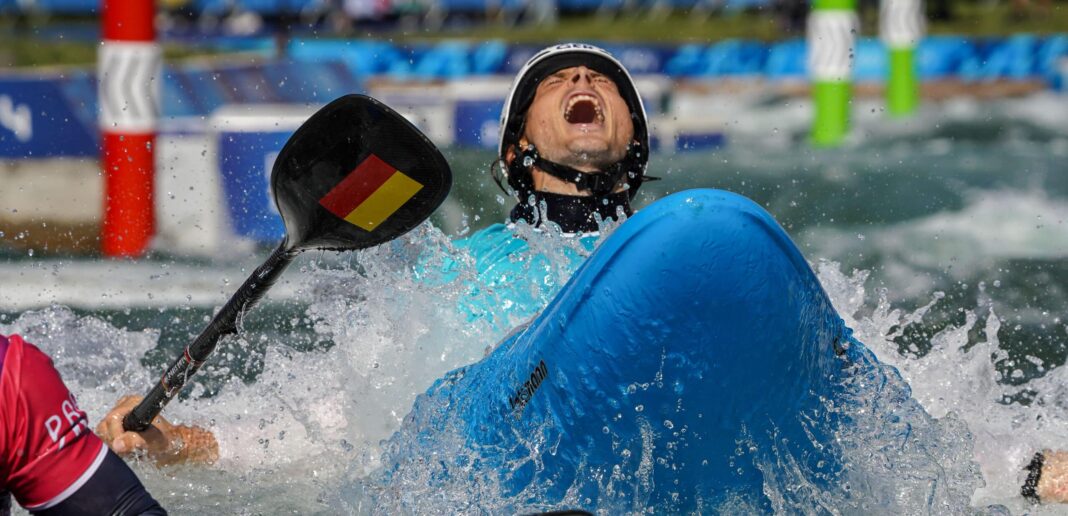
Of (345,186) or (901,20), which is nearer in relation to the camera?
(345,186)

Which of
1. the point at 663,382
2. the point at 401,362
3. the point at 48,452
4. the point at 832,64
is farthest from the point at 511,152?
the point at 832,64

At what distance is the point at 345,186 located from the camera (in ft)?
8.96

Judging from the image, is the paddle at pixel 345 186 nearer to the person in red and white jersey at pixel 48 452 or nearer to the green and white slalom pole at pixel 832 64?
the person in red and white jersey at pixel 48 452

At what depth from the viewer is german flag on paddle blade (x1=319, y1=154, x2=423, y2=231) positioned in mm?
2689

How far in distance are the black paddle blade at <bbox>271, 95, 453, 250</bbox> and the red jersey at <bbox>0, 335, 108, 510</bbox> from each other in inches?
33.8

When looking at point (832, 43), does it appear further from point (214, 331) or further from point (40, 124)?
point (214, 331)

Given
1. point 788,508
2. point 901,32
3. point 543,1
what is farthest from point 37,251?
point 543,1

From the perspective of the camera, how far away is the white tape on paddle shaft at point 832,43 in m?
9.36

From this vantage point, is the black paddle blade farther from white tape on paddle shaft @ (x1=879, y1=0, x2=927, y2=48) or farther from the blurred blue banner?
white tape on paddle shaft @ (x1=879, y1=0, x2=927, y2=48)

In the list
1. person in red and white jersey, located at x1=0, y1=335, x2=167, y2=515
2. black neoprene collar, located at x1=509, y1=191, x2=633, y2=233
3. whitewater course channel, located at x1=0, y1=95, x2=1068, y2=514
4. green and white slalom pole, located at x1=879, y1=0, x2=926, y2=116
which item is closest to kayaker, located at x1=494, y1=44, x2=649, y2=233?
black neoprene collar, located at x1=509, y1=191, x2=633, y2=233

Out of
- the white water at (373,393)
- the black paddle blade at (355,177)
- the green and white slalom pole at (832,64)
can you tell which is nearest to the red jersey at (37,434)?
the black paddle blade at (355,177)

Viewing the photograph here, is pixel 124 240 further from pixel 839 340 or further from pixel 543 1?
pixel 543 1

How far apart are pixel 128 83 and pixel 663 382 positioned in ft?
14.9

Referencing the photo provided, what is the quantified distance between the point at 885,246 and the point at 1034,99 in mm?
8804
